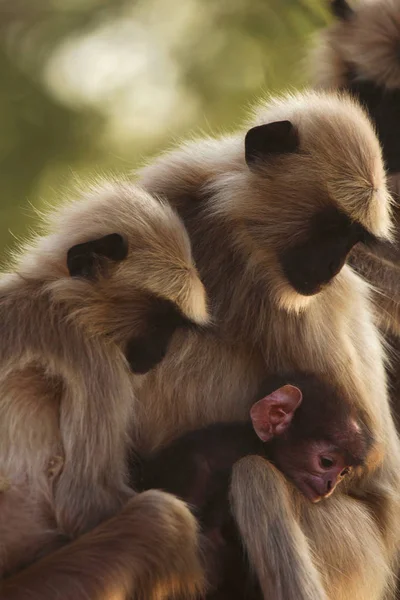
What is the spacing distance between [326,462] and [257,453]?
0.20m

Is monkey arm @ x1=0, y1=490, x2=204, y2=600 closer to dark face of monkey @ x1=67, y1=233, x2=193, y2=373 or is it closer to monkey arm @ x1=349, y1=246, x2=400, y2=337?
dark face of monkey @ x1=67, y1=233, x2=193, y2=373

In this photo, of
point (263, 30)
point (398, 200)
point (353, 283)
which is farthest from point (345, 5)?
point (353, 283)

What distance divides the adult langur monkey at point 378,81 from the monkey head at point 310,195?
2.55 ft

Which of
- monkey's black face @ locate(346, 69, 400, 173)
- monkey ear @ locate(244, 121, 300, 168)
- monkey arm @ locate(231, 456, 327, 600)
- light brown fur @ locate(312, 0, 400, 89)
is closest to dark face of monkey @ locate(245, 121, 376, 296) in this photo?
monkey ear @ locate(244, 121, 300, 168)

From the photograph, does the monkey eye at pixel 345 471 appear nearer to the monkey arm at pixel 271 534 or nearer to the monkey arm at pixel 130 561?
the monkey arm at pixel 271 534

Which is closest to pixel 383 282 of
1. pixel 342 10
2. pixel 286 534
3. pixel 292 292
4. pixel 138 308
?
pixel 292 292

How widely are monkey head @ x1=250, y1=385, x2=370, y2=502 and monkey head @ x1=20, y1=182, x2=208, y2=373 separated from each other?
33 centimetres

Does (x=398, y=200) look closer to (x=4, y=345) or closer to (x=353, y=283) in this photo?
(x=353, y=283)

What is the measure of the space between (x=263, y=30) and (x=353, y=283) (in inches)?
70.4

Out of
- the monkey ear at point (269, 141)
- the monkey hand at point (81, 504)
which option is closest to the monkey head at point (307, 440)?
the monkey hand at point (81, 504)

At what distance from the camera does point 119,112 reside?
4.96 metres

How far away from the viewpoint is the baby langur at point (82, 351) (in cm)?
310

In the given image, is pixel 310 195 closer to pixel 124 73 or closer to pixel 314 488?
pixel 314 488

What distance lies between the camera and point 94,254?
3.25 m
